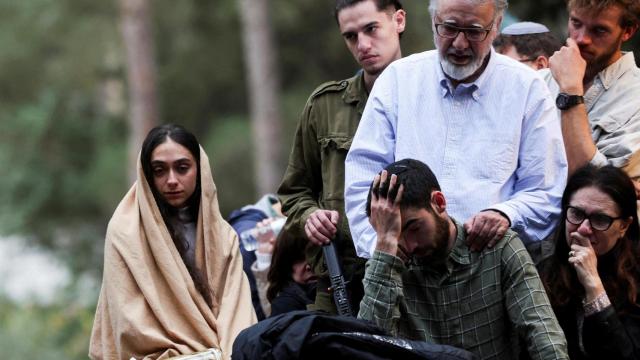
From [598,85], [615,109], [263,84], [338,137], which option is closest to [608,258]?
[615,109]

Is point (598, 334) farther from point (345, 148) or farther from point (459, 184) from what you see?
point (345, 148)

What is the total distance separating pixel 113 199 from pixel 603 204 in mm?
16764

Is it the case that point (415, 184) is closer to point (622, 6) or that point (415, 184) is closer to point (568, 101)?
point (568, 101)

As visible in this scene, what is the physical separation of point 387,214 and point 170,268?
1686 mm

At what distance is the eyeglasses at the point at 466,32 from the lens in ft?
15.4

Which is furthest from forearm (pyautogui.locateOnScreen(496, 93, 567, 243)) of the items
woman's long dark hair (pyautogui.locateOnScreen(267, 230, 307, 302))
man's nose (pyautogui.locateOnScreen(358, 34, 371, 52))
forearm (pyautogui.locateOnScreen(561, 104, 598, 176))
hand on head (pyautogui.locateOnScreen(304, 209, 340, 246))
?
woman's long dark hair (pyautogui.locateOnScreen(267, 230, 307, 302))

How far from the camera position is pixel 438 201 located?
14.3 ft

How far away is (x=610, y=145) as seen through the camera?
522cm

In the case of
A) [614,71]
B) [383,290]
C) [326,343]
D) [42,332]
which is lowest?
[42,332]

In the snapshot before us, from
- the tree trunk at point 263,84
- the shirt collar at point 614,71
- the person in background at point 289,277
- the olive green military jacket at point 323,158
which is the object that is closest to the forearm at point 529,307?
the olive green military jacket at point 323,158

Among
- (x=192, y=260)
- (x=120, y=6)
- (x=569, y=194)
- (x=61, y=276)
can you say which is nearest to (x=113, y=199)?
(x=61, y=276)

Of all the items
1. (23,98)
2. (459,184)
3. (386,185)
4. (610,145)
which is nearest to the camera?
(386,185)

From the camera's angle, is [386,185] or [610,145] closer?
[386,185]

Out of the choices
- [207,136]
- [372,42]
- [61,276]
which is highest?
[372,42]
